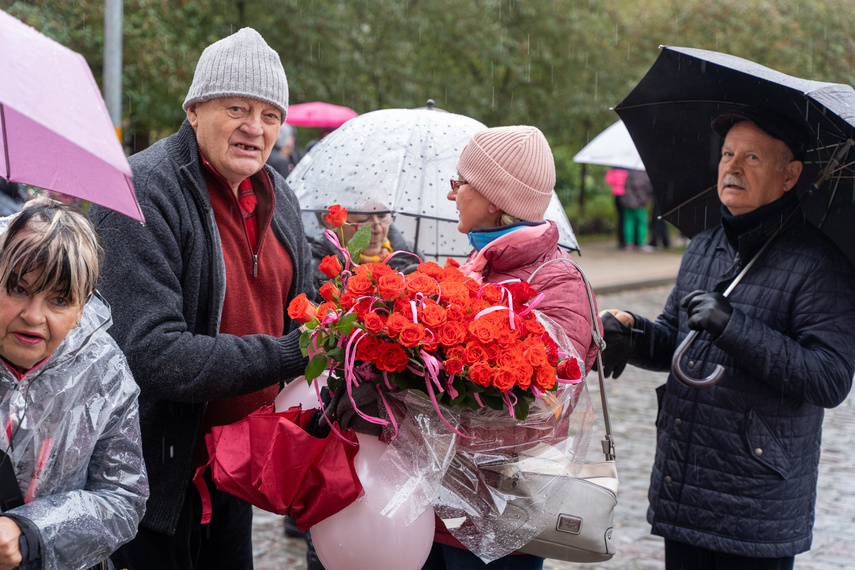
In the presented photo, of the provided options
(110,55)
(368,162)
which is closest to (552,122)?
(110,55)

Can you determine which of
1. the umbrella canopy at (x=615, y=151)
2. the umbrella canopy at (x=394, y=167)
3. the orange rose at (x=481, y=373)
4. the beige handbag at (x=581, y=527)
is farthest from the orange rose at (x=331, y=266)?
the umbrella canopy at (x=615, y=151)

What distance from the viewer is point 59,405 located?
7.18ft

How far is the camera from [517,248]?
273 cm

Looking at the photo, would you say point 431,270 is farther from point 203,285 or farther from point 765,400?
point 765,400

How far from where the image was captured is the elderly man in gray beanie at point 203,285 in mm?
2535

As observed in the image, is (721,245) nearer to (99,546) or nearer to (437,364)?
(437,364)

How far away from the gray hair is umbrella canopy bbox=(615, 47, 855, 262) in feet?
7.01

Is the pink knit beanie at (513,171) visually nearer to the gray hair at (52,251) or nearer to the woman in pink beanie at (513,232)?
the woman in pink beanie at (513,232)

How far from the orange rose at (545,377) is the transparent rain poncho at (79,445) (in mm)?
1075

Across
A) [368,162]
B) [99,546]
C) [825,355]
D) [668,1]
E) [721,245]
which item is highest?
[668,1]

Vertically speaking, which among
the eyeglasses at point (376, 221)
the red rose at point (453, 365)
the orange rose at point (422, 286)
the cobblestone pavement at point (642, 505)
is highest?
the orange rose at point (422, 286)

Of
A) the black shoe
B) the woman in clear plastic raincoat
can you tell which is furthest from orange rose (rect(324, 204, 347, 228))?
the black shoe

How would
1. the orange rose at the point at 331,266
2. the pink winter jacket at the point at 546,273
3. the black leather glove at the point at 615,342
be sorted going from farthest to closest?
the black leather glove at the point at 615,342, the pink winter jacket at the point at 546,273, the orange rose at the point at 331,266

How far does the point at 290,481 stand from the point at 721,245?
194 cm
